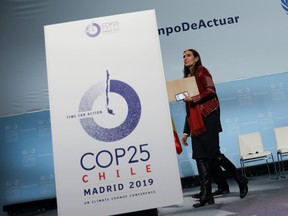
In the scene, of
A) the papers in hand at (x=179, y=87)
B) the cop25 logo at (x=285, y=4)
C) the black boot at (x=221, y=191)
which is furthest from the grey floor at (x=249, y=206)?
the cop25 logo at (x=285, y=4)

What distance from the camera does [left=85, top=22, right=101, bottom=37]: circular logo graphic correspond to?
1.66m

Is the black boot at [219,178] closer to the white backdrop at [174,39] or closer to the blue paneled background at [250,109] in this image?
the blue paneled background at [250,109]

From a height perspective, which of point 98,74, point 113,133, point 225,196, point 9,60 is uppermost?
point 9,60

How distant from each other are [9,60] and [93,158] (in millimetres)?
4425

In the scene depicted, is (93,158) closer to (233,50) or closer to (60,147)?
(60,147)

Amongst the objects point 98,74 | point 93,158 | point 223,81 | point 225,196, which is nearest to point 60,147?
point 93,158

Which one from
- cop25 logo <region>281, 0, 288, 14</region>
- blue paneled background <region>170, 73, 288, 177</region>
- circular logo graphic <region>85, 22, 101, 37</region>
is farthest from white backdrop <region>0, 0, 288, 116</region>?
circular logo graphic <region>85, 22, 101, 37</region>

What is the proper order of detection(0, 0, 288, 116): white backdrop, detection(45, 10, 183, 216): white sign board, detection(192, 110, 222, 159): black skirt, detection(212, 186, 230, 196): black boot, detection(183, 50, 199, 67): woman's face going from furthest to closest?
detection(0, 0, 288, 116): white backdrop, detection(212, 186, 230, 196): black boot, detection(183, 50, 199, 67): woman's face, detection(192, 110, 222, 159): black skirt, detection(45, 10, 183, 216): white sign board

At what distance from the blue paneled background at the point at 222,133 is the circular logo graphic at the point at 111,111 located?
354 cm

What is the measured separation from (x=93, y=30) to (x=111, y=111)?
444 millimetres

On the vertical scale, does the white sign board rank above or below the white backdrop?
below

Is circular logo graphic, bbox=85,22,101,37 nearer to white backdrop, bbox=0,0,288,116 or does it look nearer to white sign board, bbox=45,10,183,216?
white sign board, bbox=45,10,183,216

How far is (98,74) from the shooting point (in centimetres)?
162

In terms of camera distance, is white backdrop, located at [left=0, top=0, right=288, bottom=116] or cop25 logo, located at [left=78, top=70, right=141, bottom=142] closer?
cop25 logo, located at [left=78, top=70, right=141, bottom=142]
